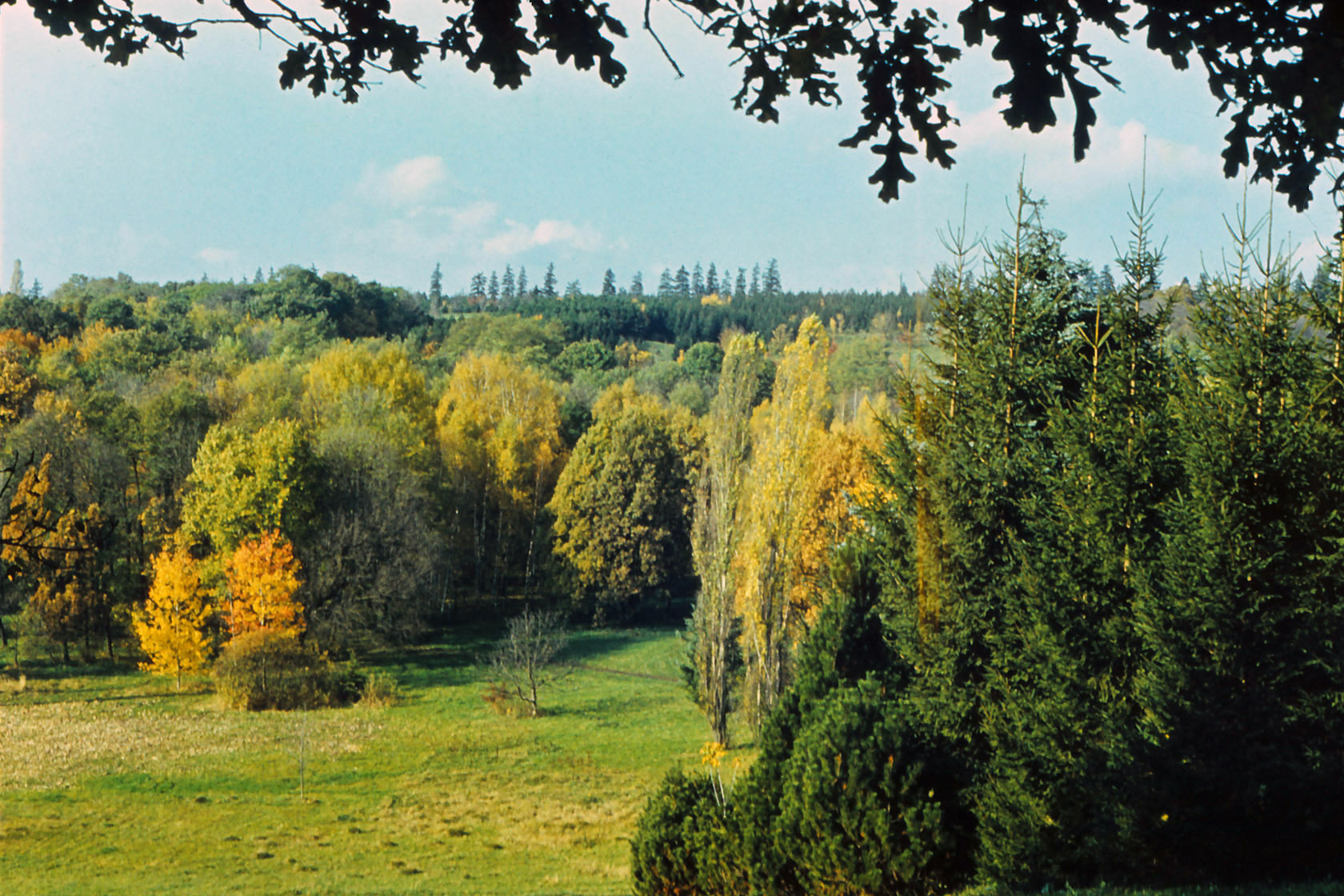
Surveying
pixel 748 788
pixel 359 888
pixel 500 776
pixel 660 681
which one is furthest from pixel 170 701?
pixel 748 788

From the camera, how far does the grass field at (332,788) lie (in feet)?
51.4

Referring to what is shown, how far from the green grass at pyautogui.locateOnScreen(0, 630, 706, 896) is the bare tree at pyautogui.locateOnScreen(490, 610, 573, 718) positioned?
69 cm

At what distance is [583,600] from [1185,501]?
34.3m

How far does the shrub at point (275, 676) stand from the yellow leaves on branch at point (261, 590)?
0.58 m

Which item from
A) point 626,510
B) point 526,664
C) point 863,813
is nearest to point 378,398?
point 626,510

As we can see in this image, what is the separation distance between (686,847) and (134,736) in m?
18.3

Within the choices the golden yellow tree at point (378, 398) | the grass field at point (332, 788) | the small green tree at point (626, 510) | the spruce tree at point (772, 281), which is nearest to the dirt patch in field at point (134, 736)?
the grass field at point (332, 788)

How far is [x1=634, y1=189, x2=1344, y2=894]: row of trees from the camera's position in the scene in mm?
9812

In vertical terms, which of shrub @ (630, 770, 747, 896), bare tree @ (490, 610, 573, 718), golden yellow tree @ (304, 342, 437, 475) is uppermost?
golden yellow tree @ (304, 342, 437, 475)

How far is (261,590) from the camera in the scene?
29.7m

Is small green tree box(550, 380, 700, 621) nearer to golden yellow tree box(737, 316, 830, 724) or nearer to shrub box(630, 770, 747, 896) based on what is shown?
golden yellow tree box(737, 316, 830, 724)

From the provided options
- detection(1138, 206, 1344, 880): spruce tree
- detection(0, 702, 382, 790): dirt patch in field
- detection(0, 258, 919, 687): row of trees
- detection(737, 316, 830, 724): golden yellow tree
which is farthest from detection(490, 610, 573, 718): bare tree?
detection(1138, 206, 1344, 880): spruce tree

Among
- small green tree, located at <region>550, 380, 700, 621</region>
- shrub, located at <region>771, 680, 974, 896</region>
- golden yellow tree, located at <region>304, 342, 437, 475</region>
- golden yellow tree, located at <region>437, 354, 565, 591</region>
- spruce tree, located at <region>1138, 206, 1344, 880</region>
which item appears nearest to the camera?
spruce tree, located at <region>1138, 206, 1344, 880</region>

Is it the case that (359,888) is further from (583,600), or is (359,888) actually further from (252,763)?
(583,600)
